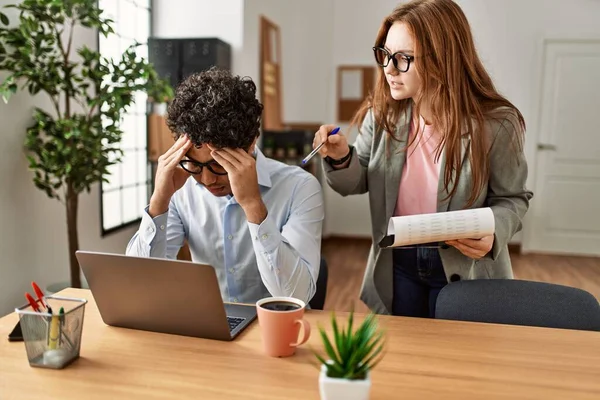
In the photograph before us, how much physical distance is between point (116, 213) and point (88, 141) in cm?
134

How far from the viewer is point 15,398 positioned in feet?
3.04

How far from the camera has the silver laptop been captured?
110 centimetres

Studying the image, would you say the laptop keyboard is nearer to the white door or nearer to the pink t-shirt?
the pink t-shirt

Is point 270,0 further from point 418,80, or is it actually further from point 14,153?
point 418,80

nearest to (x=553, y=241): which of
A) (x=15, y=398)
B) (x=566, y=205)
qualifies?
(x=566, y=205)

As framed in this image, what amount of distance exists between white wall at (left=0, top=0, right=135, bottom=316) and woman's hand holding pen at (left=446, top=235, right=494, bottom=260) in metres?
2.12

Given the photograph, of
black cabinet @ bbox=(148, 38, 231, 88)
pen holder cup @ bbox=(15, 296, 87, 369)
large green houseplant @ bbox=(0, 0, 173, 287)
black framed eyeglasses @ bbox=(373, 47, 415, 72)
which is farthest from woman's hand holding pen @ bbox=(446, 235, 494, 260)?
black cabinet @ bbox=(148, 38, 231, 88)

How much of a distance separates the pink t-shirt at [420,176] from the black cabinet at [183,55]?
2638 mm

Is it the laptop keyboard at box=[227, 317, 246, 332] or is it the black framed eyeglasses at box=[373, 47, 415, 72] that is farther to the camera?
the black framed eyeglasses at box=[373, 47, 415, 72]

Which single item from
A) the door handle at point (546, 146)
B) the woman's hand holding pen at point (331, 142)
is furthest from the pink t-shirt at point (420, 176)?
the door handle at point (546, 146)

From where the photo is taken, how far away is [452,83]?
1499 mm

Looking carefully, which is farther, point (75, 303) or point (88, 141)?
point (88, 141)

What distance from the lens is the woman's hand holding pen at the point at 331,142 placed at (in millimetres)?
1609

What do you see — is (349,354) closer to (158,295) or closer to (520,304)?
(158,295)
